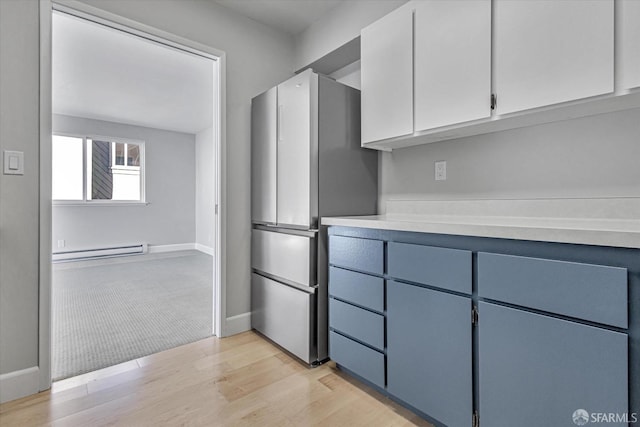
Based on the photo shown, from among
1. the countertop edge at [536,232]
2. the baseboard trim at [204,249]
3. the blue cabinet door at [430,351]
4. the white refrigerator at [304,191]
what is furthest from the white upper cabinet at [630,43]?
the baseboard trim at [204,249]

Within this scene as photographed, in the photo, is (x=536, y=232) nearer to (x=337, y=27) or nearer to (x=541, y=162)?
(x=541, y=162)

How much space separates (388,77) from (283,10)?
1.26m

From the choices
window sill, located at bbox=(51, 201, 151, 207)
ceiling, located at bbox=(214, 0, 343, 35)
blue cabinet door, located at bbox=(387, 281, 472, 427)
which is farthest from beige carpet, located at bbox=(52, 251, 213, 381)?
ceiling, located at bbox=(214, 0, 343, 35)

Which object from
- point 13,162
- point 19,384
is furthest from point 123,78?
point 19,384

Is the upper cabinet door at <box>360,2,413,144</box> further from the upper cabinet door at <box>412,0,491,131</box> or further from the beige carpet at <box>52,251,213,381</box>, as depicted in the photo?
the beige carpet at <box>52,251,213,381</box>

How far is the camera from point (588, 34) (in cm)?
118

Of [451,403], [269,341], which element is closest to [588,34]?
[451,403]

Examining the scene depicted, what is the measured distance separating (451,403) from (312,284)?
38.8 inches

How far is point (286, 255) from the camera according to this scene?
2.22m

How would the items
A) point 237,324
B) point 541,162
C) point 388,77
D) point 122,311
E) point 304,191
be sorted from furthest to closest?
point 122,311 < point 237,324 < point 304,191 < point 388,77 < point 541,162

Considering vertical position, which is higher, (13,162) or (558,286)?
(13,162)

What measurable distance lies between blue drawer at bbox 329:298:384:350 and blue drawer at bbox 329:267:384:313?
0.04 metres

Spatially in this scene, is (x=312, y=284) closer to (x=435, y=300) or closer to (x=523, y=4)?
(x=435, y=300)

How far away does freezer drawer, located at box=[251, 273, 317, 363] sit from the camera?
2.03 m
